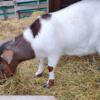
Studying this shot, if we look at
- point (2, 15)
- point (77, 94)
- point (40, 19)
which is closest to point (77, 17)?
point (40, 19)

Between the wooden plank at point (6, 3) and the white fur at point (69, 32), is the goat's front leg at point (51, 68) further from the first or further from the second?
the wooden plank at point (6, 3)

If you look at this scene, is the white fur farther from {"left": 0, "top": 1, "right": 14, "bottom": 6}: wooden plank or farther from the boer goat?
{"left": 0, "top": 1, "right": 14, "bottom": 6}: wooden plank

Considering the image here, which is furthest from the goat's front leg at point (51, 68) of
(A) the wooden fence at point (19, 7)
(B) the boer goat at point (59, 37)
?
(A) the wooden fence at point (19, 7)

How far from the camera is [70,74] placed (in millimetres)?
4340

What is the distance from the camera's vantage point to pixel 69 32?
3.68 metres

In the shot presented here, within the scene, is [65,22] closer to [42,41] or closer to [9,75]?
[42,41]

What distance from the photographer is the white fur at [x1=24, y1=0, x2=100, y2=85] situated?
12.0 feet

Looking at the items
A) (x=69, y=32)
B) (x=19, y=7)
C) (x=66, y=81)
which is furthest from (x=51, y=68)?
(x=19, y=7)

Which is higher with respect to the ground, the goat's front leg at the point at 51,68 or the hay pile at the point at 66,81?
the goat's front leg at the point at 51,68

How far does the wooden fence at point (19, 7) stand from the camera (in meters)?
6.11

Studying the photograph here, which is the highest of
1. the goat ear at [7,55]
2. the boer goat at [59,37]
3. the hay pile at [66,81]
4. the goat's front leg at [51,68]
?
the boer goat at [59,37]

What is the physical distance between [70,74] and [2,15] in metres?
2.41

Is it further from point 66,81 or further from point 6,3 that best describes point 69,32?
point 6,3

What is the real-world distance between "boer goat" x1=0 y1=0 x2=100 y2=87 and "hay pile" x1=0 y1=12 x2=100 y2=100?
0.27 metres
